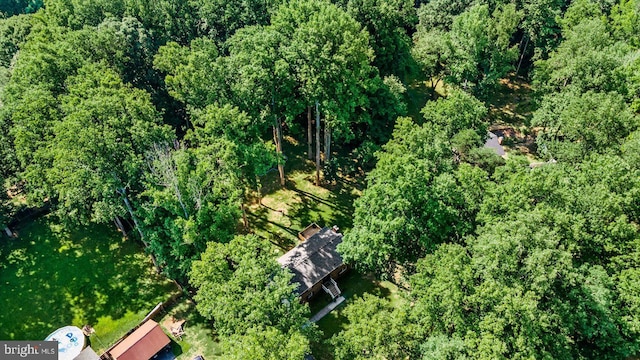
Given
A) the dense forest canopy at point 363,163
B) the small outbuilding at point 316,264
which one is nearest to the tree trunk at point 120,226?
the dense forest canopy at point 363,163

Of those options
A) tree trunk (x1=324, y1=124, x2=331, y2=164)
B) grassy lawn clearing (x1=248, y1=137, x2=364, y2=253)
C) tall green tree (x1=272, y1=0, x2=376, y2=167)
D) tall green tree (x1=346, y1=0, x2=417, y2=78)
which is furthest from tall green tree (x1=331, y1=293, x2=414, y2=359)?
tall green tree (x1=346, y1=0, x2=417, y2=78)

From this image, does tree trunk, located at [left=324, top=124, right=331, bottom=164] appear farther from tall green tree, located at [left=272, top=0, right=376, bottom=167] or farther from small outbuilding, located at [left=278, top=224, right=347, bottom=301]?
small outbuilding, located at [left=278, top=224, right=347, bottom=301]

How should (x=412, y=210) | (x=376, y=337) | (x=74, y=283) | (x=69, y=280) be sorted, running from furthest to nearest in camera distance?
(x=69, y=280) → (x=74, y=283) → (x=412, y=210) → (x=376, y=337)

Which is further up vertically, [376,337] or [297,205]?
[376,337]

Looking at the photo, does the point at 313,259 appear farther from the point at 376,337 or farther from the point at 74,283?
the point at 74,283

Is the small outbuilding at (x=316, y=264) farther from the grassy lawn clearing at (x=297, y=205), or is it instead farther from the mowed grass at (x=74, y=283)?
the mowed grass at (x=74, y=283)

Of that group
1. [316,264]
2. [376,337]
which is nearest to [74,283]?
[316,264]

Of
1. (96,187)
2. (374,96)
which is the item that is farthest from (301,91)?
(96,187)
